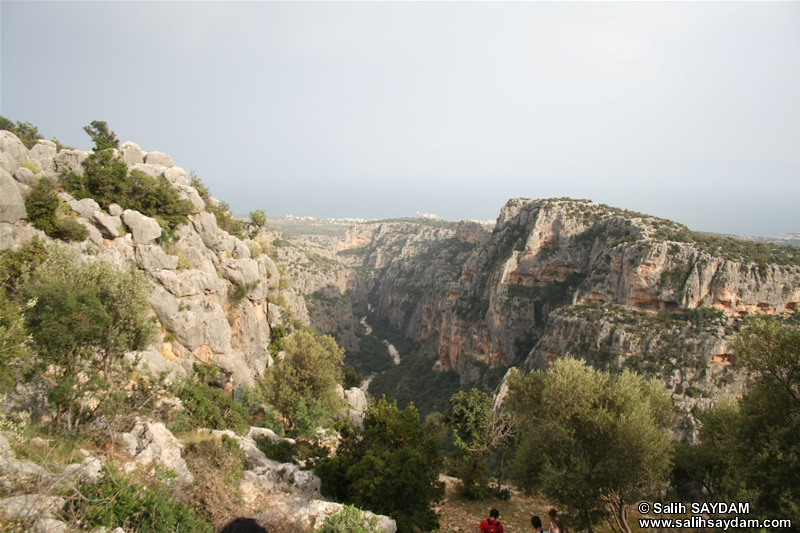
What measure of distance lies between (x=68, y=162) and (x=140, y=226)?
629 centimetres

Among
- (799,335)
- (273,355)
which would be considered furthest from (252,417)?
(799,335)

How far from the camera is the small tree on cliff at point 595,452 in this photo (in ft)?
42.3

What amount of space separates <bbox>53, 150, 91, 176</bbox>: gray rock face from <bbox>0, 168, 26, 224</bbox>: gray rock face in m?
5.63

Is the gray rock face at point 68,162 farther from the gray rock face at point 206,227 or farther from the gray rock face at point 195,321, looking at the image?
the gray rock face at point 195,321

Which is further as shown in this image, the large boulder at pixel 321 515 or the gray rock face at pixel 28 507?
the large boulder at pixel 321 515

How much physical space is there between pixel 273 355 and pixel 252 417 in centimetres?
925

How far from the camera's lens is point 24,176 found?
18.5m

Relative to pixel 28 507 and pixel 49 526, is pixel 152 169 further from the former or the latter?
pixel 49 526

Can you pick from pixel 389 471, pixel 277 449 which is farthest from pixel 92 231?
pixel 389 471

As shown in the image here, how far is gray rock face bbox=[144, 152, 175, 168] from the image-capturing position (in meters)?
28.8

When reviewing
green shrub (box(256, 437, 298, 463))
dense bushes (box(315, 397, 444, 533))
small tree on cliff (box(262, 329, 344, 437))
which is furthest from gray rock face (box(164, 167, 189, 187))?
dense bushes (box(315, 397, 444, 533))

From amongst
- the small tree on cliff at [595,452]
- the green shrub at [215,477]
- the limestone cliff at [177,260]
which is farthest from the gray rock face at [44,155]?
the small tree on cliff at [595,452]

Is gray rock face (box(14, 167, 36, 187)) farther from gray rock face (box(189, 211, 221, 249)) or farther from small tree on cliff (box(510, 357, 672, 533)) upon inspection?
small tree on cliff (box(510, 357, 672, 533))

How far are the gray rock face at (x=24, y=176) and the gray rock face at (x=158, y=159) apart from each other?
10505 millimetres
